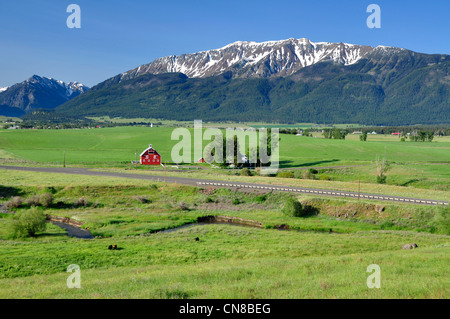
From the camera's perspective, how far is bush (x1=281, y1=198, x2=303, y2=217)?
58969 mm

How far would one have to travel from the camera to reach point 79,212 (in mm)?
59781

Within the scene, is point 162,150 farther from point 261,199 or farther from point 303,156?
point 261,199

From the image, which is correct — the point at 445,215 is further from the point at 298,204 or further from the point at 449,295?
the point at 449,295

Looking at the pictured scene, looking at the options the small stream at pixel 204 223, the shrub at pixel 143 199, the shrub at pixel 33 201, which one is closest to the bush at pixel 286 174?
the shrub at pixel 143 199

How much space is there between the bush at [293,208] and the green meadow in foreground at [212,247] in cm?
125

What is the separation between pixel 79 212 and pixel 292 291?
49993mm

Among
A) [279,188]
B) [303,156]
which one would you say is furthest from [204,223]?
[303,156]

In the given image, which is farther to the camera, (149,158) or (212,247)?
(149,158)

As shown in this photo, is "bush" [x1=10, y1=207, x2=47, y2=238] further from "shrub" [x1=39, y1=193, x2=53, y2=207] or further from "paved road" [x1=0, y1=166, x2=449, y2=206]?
"paved road" [x1=0, y1=166, x2=449, y2=206]

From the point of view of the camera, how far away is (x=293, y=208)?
58.9 metres

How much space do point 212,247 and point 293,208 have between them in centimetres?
2273
